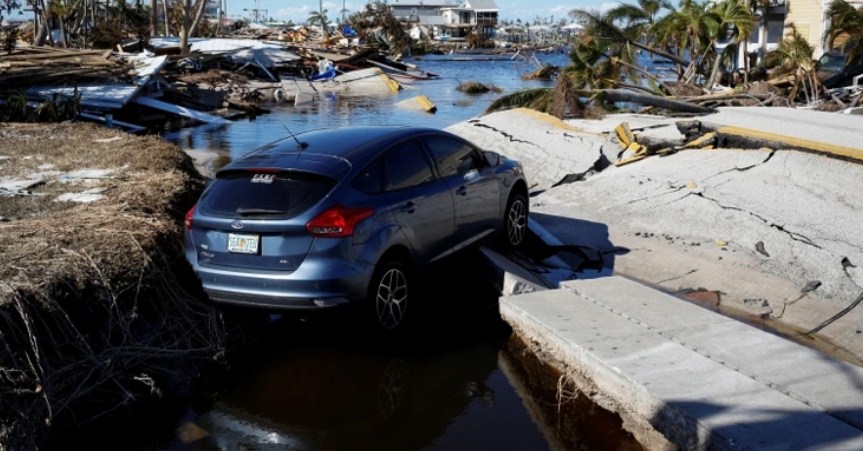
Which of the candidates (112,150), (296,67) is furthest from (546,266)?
(296,67)

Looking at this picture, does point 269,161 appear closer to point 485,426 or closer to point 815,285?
point 485,426

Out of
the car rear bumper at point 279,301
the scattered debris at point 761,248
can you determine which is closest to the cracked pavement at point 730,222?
the scattered debris at point 761,248

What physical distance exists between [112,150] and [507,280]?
6451 mm

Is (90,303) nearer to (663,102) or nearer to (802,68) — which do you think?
(663,102)

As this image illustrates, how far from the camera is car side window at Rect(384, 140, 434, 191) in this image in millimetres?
7344

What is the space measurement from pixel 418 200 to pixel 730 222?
477 cm

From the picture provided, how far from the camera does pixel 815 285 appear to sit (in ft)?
28.1

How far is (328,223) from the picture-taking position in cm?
643

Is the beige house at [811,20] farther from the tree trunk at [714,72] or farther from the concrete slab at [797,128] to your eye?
the concrete slab at [797,128]

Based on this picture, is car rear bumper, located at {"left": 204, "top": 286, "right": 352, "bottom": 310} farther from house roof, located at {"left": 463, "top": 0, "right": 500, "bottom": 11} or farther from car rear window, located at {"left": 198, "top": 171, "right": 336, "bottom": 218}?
house roof, located at {"left": 463, "top": 0, "right": 500, "bottom": 11}

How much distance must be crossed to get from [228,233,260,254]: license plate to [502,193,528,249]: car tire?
10.9 feet

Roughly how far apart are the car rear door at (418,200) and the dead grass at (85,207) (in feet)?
6.97

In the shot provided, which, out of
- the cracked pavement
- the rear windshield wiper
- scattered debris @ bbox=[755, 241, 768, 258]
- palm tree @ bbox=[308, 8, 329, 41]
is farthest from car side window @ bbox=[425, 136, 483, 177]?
palm tree @ bbox=[308, 8, 329, 41]

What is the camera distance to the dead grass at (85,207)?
6.46 metres
